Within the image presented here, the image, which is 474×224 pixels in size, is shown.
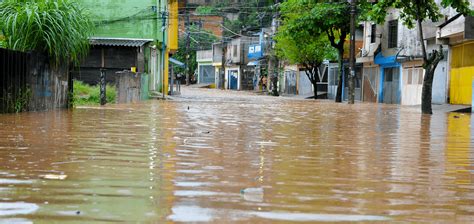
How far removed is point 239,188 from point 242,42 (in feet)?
239

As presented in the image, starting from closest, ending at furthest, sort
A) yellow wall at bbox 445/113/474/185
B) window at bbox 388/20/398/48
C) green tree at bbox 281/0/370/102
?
yellow wall at bbox 445/113/474/185 → green tree at bbox 281/0/370/102 → window at bbox 388/20/398/48

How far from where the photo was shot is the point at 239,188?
18.0 ft

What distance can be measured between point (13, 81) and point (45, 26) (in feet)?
5.38

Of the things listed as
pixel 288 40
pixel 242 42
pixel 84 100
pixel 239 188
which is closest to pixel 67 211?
pixel 239 188

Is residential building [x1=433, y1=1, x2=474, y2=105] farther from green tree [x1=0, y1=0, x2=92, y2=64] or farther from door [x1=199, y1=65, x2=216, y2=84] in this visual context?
door [x1=199, y1=65, x2=216, y2=84]

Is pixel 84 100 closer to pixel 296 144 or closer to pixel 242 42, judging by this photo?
pixel 296 144

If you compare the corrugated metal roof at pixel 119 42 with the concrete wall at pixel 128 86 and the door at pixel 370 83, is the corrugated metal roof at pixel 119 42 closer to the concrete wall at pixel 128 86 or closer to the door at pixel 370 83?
the concrete wall at pixel 128 86

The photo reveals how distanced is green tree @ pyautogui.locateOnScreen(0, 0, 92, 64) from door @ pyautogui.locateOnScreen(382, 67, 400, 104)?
81.6ft

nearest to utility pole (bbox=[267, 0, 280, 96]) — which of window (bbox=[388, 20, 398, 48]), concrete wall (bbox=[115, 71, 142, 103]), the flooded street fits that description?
window (bbox=[388, 20, 398, 48])

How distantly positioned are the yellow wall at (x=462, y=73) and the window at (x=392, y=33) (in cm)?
850

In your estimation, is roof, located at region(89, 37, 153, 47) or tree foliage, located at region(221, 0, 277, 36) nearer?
roof, located at region(89, 37, 153, 47)

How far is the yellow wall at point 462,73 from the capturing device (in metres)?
28.1

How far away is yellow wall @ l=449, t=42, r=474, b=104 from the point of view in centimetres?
2814

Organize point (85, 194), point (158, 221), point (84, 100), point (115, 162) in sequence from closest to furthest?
1. point (158, 221)
2. point (85, 194)
3. point (115, 162)
4. point (84, 100)
